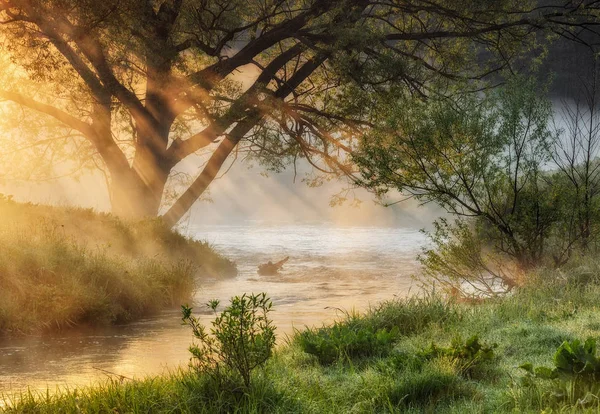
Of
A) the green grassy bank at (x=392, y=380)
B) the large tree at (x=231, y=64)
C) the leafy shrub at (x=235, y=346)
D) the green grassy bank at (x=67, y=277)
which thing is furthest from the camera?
the large tree at (x=231, y=64)

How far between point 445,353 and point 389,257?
23819 mm

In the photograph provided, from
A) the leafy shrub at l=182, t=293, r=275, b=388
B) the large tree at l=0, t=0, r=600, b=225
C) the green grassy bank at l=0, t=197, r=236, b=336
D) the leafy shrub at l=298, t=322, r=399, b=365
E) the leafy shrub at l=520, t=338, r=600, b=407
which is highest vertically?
the large tree at l=0, t=0, r=600, b=225

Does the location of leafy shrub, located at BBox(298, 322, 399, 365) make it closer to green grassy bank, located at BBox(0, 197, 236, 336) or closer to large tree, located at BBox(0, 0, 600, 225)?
green grassy bank, located at BBox(0, 197, 236, 336)

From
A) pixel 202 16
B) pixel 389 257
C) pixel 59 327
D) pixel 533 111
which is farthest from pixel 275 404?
pixel 389 257

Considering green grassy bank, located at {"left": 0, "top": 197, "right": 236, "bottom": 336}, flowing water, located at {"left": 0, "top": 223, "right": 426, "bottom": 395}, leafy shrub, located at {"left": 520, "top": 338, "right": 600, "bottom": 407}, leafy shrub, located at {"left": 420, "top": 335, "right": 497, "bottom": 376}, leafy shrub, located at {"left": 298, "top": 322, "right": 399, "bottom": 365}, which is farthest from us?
green grassy bank, located at {"left": 0, "top": 197, "right": 236, "bottom": 336}

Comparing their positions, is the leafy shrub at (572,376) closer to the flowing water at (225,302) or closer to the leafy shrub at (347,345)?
the leafy shrub at (347,345)

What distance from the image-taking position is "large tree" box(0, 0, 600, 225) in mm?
14578

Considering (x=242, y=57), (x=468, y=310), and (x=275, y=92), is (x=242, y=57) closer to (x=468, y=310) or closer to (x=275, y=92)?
(x=275, y=92)

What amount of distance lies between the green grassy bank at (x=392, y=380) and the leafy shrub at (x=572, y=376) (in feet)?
0.05

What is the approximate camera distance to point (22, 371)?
26.3 ft

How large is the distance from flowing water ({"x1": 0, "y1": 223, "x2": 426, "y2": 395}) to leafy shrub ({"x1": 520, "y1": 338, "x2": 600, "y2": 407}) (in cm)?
305

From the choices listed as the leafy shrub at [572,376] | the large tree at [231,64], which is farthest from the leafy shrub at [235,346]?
the large tree at [231,64]

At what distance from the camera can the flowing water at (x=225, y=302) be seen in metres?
8.05

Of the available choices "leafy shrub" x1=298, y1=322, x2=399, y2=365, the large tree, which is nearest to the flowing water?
"leafy shrub" x1=298, y1=322, x2=399, y2=365
